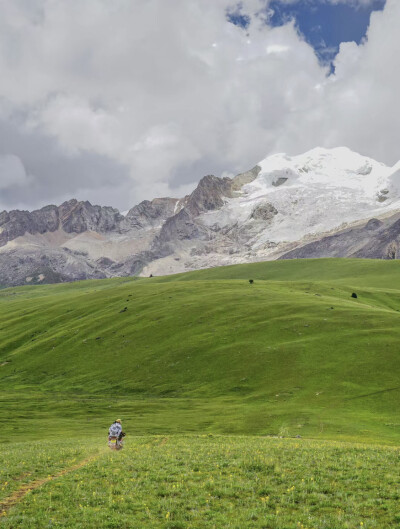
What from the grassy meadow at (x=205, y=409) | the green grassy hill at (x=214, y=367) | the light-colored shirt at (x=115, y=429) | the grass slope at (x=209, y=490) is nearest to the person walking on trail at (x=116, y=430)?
the light-colored shirt at (x=115, y=429)

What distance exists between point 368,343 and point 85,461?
76.2 meters

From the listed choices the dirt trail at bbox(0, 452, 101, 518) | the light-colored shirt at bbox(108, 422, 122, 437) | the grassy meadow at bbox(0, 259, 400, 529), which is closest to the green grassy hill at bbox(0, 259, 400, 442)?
the grassy meadow at bbox(0, 259, 400, 529)

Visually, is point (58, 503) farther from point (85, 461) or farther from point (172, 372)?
point (172, 372)

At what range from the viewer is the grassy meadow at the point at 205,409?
22.3 meters

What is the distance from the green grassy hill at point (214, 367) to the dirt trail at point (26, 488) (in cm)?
3130


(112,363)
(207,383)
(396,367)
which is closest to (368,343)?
(396,367)

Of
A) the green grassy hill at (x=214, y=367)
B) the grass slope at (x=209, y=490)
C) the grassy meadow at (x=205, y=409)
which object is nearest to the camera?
the grass slope at (x=209, y=490)

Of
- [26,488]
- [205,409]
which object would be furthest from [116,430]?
[205,409]

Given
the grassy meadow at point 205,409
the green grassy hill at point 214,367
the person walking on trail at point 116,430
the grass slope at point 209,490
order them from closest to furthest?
1. the grass slope at point 209,490
2. the grassy meadow at point 205,409
3. the person walking on trail at point 116,430
4. the green grassy hill at point 214,367

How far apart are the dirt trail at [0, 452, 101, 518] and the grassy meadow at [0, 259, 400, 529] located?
19 cm

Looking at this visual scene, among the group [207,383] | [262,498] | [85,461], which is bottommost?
[207,383]

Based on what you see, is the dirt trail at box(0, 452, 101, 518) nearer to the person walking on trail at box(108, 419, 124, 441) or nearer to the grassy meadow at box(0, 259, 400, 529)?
the grassy meadow at box(0, 259, 400, 529)

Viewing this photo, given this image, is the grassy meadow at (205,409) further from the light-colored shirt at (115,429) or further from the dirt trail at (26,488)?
the light-colored shirt at (115,429)

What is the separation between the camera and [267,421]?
2532 inches
